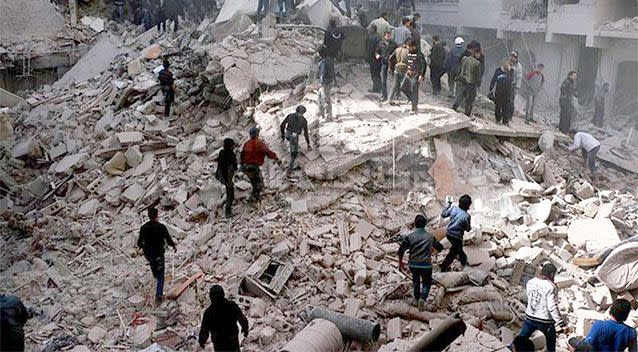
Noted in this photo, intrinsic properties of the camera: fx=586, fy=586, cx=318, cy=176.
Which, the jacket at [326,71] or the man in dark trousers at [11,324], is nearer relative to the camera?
the man in dark trousers at [11,324]

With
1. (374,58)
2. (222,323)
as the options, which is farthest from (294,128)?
(222,323)

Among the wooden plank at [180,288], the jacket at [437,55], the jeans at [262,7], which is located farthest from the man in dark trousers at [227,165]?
the jeans at [262,7]

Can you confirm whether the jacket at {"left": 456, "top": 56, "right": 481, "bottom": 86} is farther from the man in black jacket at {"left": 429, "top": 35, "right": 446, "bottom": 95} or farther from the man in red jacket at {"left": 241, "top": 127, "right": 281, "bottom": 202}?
the man in red jacket at {"left": 241, "top": 127, "right": 281, "bottom": 202}

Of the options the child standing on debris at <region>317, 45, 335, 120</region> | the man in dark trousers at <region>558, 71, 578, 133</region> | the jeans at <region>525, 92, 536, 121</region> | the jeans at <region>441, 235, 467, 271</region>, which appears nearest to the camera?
the jeans at <region>441, 235, 467, 271</region>

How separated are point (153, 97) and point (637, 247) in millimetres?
10676

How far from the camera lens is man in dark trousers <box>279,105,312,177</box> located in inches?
378

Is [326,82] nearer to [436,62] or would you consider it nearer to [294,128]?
[294,128]

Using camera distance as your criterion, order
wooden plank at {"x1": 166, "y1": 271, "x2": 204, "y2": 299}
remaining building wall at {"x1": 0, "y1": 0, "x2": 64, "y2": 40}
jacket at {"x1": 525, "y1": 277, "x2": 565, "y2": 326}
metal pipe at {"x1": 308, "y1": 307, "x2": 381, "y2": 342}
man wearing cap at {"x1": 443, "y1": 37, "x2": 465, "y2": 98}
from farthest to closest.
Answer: remaining building wall at {"x1": 0, "y1": 0, "x2": 64, "y2": 40}
man wearing cap at {"x1": 443, "y1": 37, "x2": 465, "y2": 98}
wooden plank at {"x1": 166, "y1": 271, "x2": 204, "y2": 299}
metal pipe at {"x1": 308, "y1": 307, "x2": 381, "y2": 342}
jacket at {"x1": 525, "y1": 277, "x2": 565, "y2": 326}

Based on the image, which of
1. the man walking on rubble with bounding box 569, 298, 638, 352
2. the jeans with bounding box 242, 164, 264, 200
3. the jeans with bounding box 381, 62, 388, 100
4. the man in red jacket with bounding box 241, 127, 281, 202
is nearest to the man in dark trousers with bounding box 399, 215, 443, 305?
the man walking on rubble with bounding box 569, 298, 638, 352

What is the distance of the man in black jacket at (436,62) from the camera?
12.5m

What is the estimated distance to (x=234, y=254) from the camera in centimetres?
880

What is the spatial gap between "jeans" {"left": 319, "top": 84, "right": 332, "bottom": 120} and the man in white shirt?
5059 mm

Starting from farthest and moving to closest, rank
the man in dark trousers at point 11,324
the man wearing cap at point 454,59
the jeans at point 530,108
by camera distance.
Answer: the jeans at point 530,108 < the man wearing cap at point 454,59 < the man in dark trousers at point 11,324

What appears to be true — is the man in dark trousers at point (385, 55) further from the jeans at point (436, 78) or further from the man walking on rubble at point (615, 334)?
the man walking on rubble at point (615, 334)
